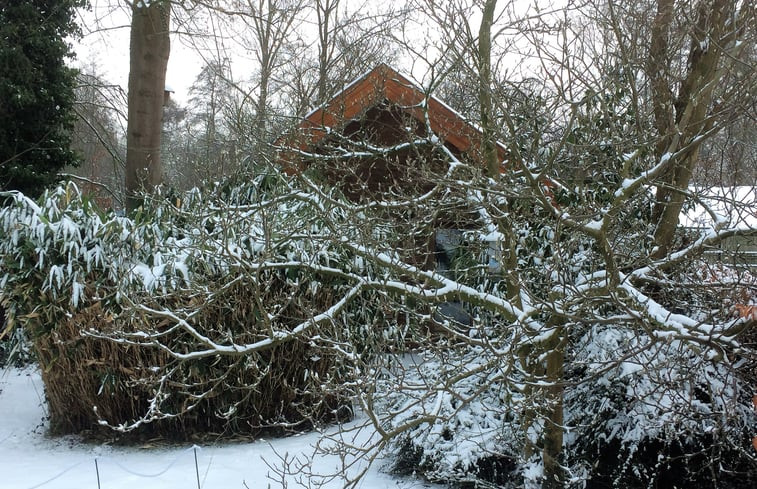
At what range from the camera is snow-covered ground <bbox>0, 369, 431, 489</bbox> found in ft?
17.2

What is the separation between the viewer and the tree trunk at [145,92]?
9617 millimetres

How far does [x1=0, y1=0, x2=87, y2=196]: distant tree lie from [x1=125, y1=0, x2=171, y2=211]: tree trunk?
3.73 ft

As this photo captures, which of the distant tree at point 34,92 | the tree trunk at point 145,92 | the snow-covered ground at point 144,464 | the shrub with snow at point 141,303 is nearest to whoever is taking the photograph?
the snow-covered ground at point 144,464

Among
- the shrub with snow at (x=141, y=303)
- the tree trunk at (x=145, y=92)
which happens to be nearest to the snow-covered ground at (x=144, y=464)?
the shrub with snow at (x=141, y=303)

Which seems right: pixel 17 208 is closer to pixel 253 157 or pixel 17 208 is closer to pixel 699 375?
pixel 253 157

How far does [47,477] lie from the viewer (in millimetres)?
5410

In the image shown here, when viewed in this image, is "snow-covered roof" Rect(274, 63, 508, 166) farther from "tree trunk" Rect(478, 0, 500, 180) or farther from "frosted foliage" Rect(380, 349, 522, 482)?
"frosted foliage" Rect(380, 349, 522, 482)

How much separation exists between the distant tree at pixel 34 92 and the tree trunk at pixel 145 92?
1137 millimetres

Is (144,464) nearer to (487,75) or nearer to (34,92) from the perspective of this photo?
(487,75)

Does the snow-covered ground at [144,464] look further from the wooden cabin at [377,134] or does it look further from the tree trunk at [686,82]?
the tree trunk at [686,82]

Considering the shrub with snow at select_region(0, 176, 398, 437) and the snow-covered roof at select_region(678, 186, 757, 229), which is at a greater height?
the snow-covered roof at select_region(678, 186, 757, 229)

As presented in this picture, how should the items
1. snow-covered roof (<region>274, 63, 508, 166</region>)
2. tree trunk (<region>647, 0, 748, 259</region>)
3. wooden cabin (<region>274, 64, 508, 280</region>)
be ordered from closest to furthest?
tree trunk (<region>647, 0, 748, 259</region>) < wooden cabin (<region>274, 64, 508, 280</region>) < snow-covered roof (<region>274, 63, 508, 166</region>)

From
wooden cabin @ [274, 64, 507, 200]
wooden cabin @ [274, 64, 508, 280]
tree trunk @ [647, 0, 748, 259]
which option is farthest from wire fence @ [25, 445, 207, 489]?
tree trunk @ [647, 0, 748, 259]

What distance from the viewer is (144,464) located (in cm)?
568
